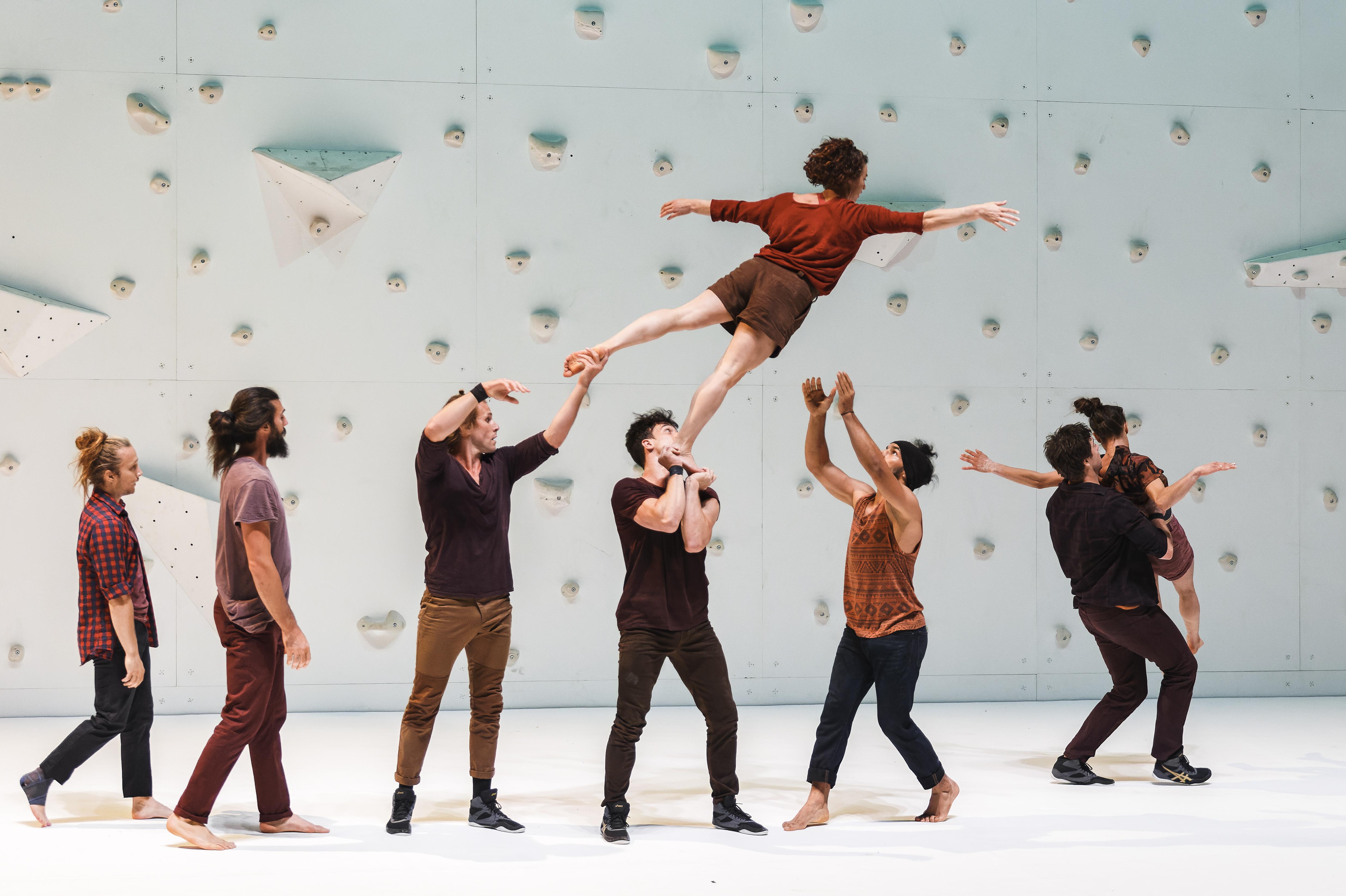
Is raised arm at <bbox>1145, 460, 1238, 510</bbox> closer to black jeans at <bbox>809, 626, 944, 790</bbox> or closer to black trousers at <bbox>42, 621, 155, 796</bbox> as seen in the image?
black jeans at <bbox>809, 626, 944, 790</bbox>

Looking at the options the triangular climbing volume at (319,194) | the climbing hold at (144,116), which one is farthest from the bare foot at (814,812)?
the climbing hold at (144,116)

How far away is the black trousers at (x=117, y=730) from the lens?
137 inches

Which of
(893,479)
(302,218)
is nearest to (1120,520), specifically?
(893,479)

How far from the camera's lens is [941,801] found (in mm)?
3564

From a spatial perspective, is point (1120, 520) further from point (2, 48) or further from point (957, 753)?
point (2, 48)

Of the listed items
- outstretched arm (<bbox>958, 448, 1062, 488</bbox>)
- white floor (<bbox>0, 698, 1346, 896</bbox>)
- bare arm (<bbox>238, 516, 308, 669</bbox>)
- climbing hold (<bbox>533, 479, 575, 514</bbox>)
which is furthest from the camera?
climbing hold (<bbox>533, 479, 575, 514</bbox>)

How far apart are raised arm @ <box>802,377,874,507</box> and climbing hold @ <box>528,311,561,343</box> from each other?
2.18 meters

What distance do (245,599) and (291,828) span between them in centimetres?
83

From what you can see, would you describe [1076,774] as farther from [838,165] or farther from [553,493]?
[553,493]

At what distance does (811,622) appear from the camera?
5.60 meters

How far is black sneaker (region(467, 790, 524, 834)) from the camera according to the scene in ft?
11.3

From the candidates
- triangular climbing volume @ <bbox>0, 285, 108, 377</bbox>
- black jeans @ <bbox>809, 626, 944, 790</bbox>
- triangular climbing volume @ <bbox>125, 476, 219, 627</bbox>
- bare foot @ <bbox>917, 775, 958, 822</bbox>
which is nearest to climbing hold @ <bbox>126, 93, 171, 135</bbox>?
triangular climbing volume @ <bbox>0, 285, 108, 377</bbox>

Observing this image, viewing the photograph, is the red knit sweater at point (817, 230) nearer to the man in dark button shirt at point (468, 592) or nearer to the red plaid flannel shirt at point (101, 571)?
the man in dark button shirt at point (468, 592)

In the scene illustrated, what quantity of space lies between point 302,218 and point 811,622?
352 centimetres
